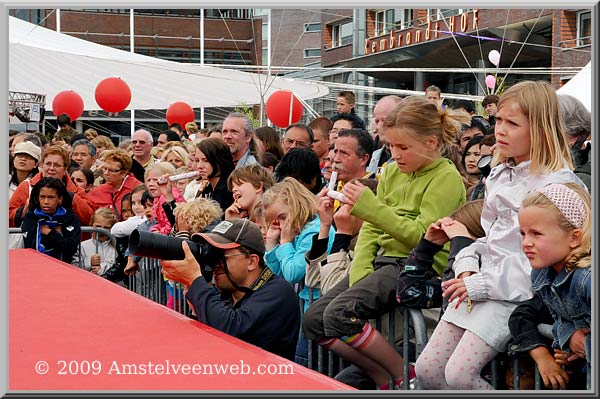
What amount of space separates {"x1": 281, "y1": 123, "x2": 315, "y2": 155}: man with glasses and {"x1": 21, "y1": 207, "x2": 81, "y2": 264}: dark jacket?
168 centimetres

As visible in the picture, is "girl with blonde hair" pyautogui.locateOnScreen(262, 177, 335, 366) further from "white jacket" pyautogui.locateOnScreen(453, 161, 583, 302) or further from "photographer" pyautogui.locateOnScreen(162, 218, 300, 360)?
"white jacket" pyautogui.locateOnScreen(453, 161, 583, 302)

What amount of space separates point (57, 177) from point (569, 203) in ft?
17.5

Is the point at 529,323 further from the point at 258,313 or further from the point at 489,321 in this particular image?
the point at 258,313

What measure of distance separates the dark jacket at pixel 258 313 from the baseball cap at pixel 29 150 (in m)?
5.01

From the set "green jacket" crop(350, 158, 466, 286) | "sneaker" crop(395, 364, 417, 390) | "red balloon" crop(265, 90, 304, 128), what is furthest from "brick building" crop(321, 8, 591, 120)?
"sneaker" crop(395, 364, 417, 390)

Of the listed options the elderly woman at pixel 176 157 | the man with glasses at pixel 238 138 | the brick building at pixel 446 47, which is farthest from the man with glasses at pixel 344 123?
the brick building at pixel 446 47

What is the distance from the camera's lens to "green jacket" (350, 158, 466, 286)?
323 centimetres

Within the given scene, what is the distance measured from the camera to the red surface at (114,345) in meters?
1.56

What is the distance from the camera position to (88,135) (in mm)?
12711

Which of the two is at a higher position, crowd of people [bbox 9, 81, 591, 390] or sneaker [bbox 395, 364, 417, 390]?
crowd of people [bbox 9, 81, 591, 390]

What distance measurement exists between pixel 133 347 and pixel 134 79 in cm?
1730

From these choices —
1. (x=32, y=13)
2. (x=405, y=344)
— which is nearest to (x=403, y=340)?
(x=405, y=344)

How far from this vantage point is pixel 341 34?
3888 cm

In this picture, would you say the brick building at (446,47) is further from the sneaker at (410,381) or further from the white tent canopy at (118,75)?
the sneaker at (410,381)
